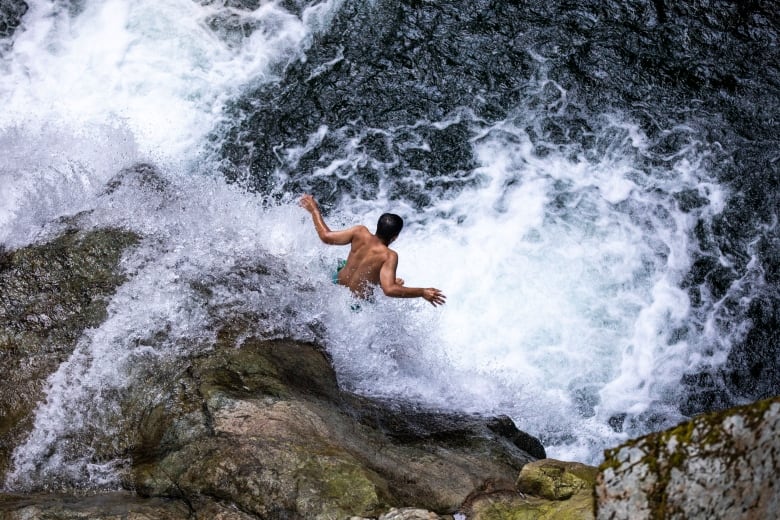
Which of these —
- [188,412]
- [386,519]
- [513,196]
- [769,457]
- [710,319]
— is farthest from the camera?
[513,196]

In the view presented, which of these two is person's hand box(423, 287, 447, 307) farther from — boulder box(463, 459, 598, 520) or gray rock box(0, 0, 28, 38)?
gray rock box(0, 0, 28, 38)

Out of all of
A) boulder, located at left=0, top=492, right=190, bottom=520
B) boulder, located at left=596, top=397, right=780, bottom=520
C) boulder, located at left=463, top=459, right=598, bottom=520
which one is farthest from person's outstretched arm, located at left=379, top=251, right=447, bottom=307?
boulder, located at left=596, top=397, right=780, bottom=520

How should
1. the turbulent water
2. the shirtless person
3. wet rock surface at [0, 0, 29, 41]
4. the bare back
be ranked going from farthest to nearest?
wet rock surface at [0, 0, 29, 41] < the turbulent water < the bare back < the shirtless person

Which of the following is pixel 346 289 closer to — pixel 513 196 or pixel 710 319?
pixel 513 196

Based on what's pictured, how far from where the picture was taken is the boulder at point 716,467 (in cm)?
298

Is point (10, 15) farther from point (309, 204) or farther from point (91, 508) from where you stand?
point (91, 508)

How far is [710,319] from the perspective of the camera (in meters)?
7.90

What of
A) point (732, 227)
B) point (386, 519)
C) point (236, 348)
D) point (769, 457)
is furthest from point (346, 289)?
point (732, 227)

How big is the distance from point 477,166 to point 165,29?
4866 millimetres

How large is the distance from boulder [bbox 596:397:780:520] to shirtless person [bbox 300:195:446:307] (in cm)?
291

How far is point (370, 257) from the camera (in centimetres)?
620

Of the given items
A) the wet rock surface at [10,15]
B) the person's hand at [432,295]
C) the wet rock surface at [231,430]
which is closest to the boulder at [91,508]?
the wet rock surface at [231,430]

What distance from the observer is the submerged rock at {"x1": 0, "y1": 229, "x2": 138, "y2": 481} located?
197 inches

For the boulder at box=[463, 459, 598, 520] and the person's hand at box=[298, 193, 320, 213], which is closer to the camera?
the boulder at box=[463, 459, 598, 520]
